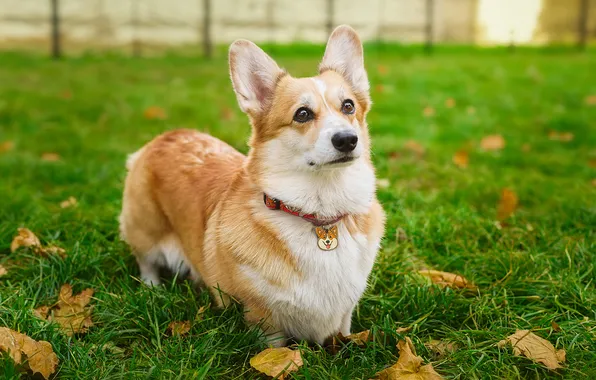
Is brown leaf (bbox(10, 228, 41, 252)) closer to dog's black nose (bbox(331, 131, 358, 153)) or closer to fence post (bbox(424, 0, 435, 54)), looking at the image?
dog's black nose (bbox(331, 131, 358, 153))

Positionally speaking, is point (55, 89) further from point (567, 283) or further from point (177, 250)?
point (567, 283)

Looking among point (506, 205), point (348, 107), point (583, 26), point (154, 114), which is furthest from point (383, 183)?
point (583, 26)

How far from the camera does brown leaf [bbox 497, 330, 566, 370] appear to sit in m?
2.06

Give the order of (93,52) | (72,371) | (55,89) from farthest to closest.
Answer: (93,52), (55,89), (72,371)

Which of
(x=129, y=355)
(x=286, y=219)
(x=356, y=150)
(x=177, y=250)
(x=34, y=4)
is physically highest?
(x=34, y=4)

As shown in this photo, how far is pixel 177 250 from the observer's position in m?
2.81

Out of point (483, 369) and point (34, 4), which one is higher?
point (34, 4)

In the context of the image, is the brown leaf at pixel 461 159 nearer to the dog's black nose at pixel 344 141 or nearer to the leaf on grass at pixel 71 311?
the dog's black nose at pixel 344 141

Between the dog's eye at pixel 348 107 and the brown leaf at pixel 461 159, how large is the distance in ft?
7.67

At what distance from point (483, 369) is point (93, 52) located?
1053 centimetres

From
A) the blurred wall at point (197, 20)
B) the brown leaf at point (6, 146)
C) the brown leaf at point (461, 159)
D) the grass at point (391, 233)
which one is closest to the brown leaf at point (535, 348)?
the grass at point (391, 233)

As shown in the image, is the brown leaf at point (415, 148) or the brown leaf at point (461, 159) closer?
the brown leaf at point (461, 159)

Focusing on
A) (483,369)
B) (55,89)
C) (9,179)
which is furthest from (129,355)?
(55,89)

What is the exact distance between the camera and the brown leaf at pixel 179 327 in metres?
2.27
